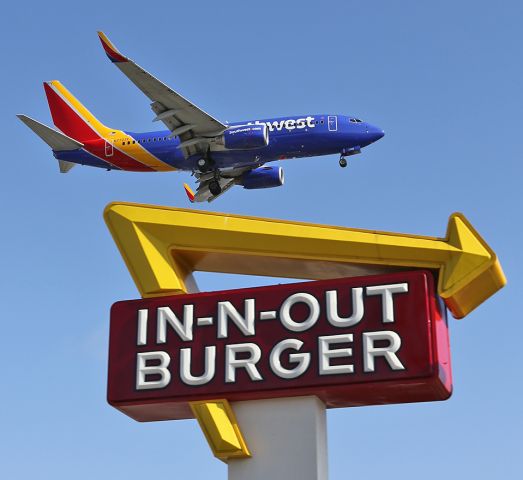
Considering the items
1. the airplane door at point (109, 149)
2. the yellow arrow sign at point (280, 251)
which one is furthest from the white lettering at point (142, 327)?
the airplane door at point (109, 149)

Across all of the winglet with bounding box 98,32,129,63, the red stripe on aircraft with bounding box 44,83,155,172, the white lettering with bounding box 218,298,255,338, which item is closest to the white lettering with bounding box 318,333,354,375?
the white lettering with bounding box 218,298,255,338

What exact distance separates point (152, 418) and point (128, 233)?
118 inches

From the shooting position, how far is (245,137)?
1770 inches

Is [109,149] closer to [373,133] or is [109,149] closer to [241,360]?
[373,133]

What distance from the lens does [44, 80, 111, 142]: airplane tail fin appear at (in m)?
52.9

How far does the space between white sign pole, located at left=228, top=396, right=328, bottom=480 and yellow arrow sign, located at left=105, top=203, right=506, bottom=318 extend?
2.27m

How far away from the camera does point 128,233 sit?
602 inches

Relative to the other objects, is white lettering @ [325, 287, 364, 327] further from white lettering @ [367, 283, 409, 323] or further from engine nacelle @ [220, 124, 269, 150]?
engine nacelle @ [220, 124, 269, 150]

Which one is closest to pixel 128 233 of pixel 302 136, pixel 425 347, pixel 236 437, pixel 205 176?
pixel 236 437

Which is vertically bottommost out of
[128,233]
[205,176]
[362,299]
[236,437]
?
[236,437]

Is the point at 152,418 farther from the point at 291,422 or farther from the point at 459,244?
the point at 459,244

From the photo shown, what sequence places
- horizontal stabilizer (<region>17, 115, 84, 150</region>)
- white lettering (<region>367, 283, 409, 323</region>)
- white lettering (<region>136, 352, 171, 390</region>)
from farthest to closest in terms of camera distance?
horizontal stabilizer (<region>17, 115, 84, 150</region>) → white lettering (<region>136, 352, 171, 390</region>) → white lettering (<region>367, 283, 409, 323</region>)

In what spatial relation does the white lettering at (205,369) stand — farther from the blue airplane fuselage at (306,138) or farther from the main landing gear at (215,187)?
the main landing gear at (215,187)

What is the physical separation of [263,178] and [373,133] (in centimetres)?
713
